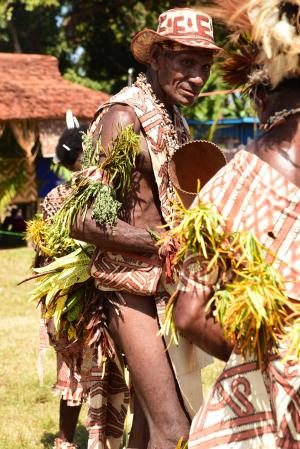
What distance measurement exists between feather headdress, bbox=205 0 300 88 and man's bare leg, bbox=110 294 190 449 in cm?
153

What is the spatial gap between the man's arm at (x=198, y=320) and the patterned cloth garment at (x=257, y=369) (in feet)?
0.25

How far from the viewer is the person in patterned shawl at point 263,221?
2316 mm

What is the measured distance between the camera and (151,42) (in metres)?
3.98

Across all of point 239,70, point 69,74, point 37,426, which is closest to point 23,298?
point 37,426

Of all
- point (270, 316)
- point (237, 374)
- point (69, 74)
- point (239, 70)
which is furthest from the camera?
point (69, 74)

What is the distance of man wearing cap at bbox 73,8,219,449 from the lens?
361cm

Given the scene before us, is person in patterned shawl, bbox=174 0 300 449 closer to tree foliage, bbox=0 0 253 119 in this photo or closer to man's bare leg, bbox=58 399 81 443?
man's bare leg, bbox=58 399 81 443

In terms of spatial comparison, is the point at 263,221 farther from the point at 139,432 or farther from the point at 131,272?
the point at 139,432

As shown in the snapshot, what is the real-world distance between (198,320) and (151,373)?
1.27m

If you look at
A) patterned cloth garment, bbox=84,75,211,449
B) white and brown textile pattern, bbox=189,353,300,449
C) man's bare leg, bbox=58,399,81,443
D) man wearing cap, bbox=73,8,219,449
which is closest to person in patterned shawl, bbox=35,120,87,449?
man's bare leg, bbox=58,399,81,443

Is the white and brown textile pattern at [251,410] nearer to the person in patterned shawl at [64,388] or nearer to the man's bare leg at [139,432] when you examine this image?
the man's bare leg at [139,432]

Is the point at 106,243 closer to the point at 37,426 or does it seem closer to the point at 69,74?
the point at 37,426

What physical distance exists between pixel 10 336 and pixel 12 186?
28.9 ft

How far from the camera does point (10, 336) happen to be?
28.5ft
